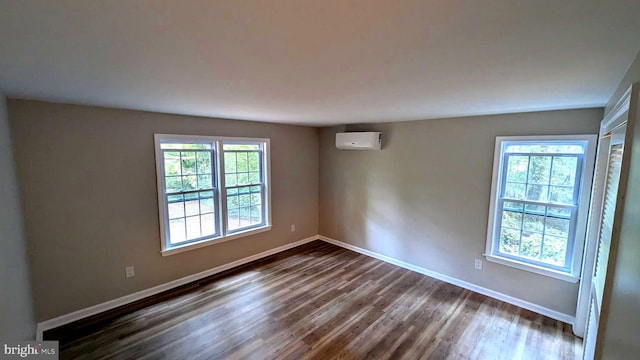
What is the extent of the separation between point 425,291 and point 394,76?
2.95 m

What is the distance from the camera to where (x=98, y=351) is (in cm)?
235

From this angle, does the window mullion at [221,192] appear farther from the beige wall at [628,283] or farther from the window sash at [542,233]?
the beige wall at [628,283]

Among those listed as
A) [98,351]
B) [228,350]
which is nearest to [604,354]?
[228,350]

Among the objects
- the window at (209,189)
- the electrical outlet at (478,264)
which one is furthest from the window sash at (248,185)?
the electrical outlet at (478,264)

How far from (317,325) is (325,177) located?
281 centimetres

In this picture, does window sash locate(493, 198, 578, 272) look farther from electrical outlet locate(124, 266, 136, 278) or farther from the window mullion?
electrical outlet locate(124, 266, 136, 278)

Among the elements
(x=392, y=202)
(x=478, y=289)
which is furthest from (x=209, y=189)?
(x=478, y=289)

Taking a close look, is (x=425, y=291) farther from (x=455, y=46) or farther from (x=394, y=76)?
(x=455, y=46)

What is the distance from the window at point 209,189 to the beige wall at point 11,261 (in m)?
1.16

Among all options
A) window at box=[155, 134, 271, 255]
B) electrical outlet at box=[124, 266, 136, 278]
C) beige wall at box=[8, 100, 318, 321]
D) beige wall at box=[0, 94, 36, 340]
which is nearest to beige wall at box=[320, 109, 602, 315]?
window at box=[155, 134, 271, 255]

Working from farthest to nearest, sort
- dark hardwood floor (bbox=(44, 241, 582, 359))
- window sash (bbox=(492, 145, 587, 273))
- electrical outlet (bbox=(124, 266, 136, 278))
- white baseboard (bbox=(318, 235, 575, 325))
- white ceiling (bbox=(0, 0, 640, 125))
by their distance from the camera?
electrical outlet (bbox=(124, 266, 136, 278)), white baseboard (bbox=(318, 235, 575, 325)), window sash (bbox=(492, 145, 587, 273)), dark hardwood floor (bbox=(44, 241, 582, 359)), white ceiling (bbox=(0, 0, 640, 125))

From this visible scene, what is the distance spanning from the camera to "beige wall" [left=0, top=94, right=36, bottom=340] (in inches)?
65.8

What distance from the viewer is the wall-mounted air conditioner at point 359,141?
411 centimetres

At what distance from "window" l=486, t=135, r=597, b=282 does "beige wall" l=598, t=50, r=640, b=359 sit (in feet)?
6.16
